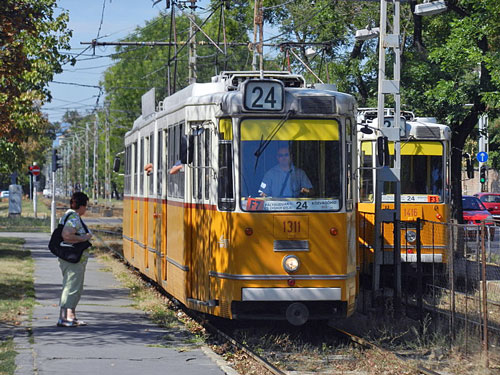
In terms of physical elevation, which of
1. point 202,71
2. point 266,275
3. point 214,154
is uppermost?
point 202,71

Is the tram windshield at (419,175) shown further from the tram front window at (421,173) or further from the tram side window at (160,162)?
the tram side window at (160,162)

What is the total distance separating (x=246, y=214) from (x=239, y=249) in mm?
428

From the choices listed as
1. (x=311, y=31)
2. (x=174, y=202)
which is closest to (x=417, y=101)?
(x=311, y=31)

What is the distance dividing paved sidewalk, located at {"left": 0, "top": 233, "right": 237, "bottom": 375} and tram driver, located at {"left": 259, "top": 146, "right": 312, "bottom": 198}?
2.05 m

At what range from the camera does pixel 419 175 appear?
60.7 ft

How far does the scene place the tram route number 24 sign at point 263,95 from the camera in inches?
484

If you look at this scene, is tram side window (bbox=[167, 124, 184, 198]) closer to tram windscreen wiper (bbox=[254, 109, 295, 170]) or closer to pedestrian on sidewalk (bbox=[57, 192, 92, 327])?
pedestrian on sidewalk (bbox=[57, 192, 92, 327])

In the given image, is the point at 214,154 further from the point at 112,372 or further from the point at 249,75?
the point at 112,372

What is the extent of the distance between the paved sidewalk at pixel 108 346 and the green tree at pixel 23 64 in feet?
13.0

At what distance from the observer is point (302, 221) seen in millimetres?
12219

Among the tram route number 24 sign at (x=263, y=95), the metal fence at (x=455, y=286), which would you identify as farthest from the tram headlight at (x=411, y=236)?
the tram route number 24 sign at (x=263, y=95)

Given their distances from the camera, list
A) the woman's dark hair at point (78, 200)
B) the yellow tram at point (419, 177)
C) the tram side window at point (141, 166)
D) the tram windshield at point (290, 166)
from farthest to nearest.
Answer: the tram side window at point (141, 166) → the yellow tram at point (419, 177) → the woman's dark hair at point (78, 200) → the tram windshield at point (290, 166)

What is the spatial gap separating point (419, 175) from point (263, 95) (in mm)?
6834

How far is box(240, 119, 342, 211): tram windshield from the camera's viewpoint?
12.2 meters
